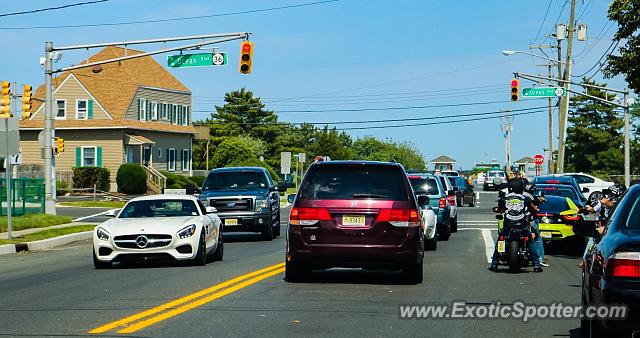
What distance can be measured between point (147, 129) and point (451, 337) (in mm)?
57022

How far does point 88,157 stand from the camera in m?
64.6

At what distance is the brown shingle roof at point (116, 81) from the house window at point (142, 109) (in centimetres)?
113

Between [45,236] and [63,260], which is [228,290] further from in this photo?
[45,236]

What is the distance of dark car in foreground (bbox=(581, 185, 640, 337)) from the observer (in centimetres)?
779

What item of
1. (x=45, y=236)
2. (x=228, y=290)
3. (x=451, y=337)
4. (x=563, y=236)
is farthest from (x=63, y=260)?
(x=451, y=337)

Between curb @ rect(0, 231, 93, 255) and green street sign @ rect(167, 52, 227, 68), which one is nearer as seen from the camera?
curb @ rect(0, 231, 93, 255)

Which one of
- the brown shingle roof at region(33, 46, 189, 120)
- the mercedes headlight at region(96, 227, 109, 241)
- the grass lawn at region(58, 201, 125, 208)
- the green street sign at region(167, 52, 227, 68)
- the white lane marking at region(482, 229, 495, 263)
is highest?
the brown shingle roof at region(33, 46, 189, 120)

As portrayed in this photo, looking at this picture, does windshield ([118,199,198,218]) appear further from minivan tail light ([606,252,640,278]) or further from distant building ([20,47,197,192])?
distant building ([20,47,197,192])

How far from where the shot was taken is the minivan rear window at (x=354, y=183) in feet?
47.3

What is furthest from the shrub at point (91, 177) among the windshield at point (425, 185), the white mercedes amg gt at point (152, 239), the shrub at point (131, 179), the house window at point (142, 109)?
the white mercedes amg gt at point (152, 239)

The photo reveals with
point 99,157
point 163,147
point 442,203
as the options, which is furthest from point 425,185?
point 163,147

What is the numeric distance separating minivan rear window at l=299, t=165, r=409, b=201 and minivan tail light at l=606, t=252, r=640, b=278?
649 cm

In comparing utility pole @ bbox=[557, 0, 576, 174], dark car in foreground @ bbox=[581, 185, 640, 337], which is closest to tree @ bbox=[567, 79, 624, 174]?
utility pole @ bbox=[557, 0, 576, 174]

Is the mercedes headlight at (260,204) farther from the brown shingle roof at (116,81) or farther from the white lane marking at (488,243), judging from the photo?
the brown shingle roof at (116,81)
